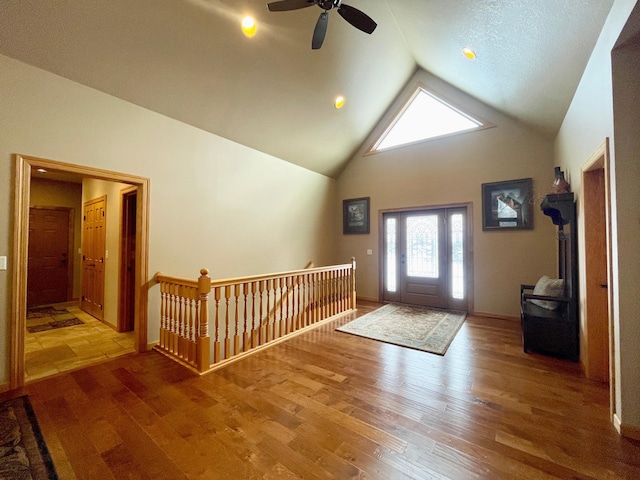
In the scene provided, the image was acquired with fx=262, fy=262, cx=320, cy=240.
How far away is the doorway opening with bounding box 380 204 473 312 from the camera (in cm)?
488

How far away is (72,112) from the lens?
259 centimetres

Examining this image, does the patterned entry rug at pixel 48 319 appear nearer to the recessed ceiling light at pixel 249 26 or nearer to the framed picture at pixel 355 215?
the recessed ceiling light at pixel 249 26

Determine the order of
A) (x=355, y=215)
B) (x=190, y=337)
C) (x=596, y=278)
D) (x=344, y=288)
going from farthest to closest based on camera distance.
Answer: (x=355, y=215)
(x=344, y=288)
(x=190, y=337)
(x=596, y=278)

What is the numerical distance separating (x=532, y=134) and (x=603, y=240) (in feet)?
8.77

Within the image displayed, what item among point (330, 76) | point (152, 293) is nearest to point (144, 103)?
point (152, 293)

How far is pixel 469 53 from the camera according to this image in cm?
334

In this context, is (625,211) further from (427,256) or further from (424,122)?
(424,122)

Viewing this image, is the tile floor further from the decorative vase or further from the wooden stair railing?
the decorative vase

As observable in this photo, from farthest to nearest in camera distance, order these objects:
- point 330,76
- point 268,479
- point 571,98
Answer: point 330,76
point 571,98
point 268,479

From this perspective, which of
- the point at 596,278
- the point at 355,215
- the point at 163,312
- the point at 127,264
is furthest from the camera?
the point at 355,215

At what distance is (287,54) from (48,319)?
18.6ft

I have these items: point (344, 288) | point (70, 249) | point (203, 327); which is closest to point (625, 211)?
point (203, 327)

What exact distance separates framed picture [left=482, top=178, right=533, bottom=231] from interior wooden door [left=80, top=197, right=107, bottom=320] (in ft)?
21.4

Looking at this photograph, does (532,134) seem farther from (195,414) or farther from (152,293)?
(152,293)
